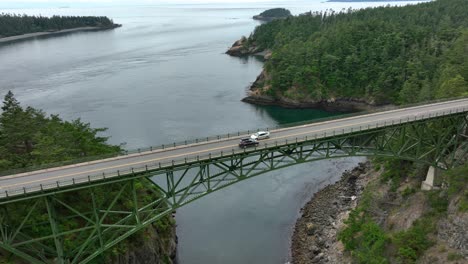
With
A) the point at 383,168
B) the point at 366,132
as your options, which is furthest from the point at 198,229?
the point at 383,168

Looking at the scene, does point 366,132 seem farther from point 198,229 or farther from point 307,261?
point 198,229

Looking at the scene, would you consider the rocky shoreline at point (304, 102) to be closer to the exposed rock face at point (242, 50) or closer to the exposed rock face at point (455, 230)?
the exposed rock face at point (455, 230)

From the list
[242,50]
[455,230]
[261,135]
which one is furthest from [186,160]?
[242,50]

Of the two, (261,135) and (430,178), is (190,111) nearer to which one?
(261,135)

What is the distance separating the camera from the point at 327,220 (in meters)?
51.7

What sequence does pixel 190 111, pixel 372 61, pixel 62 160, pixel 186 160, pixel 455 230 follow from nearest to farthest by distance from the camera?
pixel 186 160, pixel 455 230, pixel 62 160, pixel 190 111, pixel 372 61

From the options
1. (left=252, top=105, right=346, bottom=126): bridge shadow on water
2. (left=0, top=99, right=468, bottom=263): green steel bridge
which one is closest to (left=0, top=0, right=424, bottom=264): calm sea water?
(left=252, top=105, right=346, bottom=126): bridge shadow on water

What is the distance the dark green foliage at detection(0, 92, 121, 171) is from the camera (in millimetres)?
37341

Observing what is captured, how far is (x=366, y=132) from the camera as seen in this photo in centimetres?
4062

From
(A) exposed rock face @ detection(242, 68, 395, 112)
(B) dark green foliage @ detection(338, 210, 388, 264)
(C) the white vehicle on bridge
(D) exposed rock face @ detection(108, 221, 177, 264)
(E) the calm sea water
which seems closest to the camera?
(D) exposed rock face @ detection(108, 221, 177, 264)

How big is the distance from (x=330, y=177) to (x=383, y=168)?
946 centimetres

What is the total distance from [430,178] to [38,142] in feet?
144

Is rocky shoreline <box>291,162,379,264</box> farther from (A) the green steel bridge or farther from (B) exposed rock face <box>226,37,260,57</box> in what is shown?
(B) exposed rock face <box>226,37,260,57</box>

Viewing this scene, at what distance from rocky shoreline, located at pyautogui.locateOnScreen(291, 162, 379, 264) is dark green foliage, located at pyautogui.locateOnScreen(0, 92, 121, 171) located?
26210 millimetres
